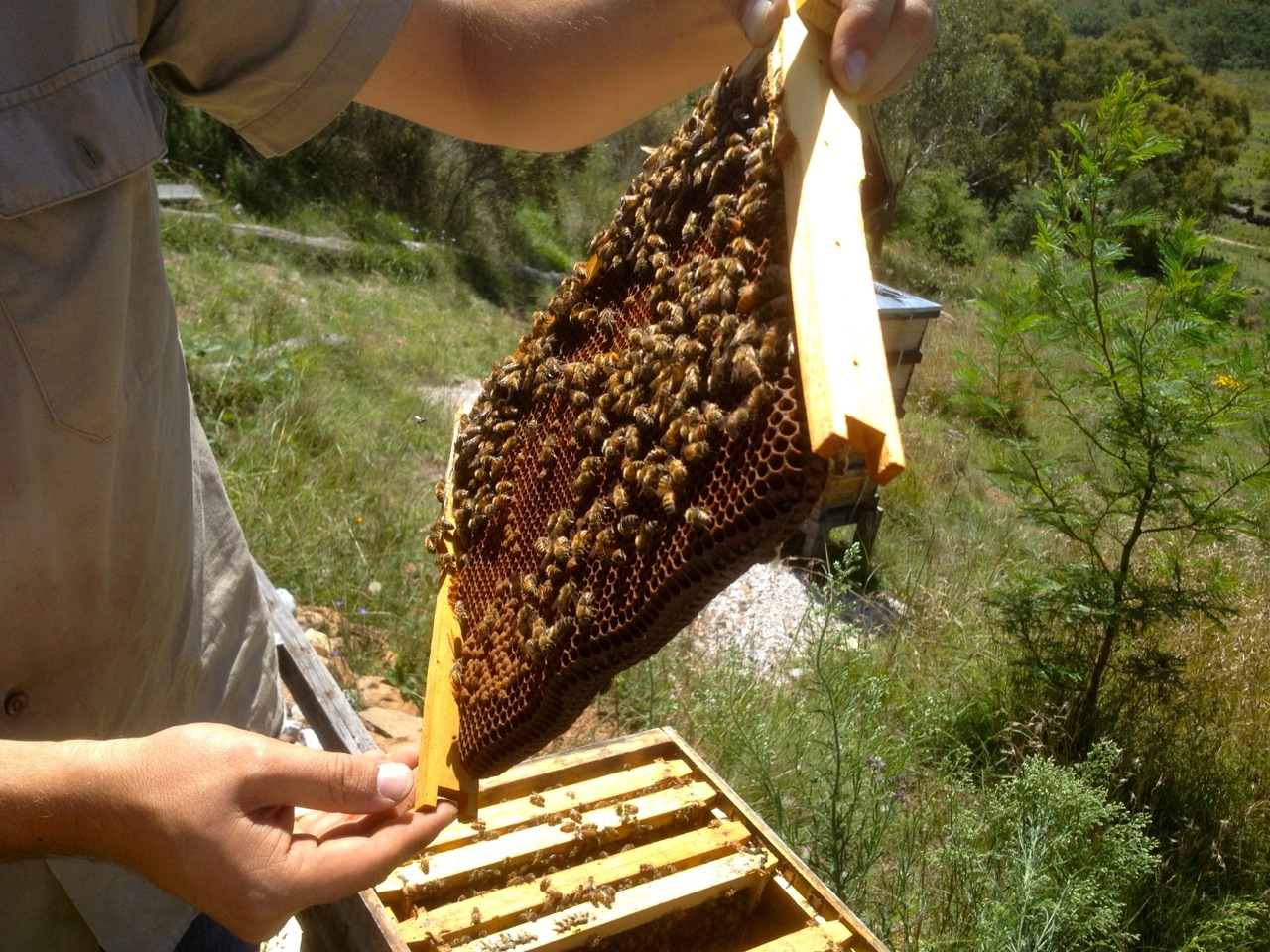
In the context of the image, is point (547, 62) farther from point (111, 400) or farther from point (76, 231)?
point (111, 400)

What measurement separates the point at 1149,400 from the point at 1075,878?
224 cm

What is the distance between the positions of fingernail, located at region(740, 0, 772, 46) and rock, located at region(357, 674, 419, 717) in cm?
405

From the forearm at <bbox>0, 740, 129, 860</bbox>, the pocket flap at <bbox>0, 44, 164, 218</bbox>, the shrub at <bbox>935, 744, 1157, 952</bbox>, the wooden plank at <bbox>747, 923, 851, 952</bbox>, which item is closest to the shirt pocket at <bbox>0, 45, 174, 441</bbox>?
the pocket flap at <bbox>0, 44, 164, 218</bbox>

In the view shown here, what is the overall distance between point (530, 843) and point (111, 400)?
1.76 m

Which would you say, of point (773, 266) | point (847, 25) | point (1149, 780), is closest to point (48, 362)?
point (773, 266)

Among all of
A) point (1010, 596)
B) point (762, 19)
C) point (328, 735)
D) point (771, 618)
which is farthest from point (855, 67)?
point (771, 618)

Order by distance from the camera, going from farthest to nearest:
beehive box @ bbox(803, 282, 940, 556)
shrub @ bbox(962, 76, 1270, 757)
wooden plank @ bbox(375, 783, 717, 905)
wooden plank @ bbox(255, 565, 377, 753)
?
1. beehive box @ bbox(803, 282, 940, 556)
2. shrub @ bbox(962, 76, 1270, 757)
3. wooden plank @ bbox(255, 565, 377, 753)
4. wooden plank @ bbox(375, 783, 717, 905)

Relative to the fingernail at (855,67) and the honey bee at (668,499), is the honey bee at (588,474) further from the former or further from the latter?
the fingernail at (855,67)

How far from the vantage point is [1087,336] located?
4.32 metres

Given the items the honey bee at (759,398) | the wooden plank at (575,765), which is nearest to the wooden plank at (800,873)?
the wooden plank at (575,765)

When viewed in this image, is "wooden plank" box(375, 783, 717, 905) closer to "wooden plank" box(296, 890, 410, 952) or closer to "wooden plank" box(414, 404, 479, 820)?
"wooden plank" box(296, 890, 410, 952)

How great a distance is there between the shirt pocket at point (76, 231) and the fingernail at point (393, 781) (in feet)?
2.53

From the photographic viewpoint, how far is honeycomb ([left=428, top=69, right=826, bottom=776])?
4.20 feet

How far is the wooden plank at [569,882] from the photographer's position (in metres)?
2.41
